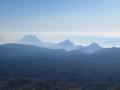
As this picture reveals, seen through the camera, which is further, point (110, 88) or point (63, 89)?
point (110, 88)

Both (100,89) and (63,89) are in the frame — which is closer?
(63,89)

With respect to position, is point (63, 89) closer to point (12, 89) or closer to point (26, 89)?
point (26, 89)

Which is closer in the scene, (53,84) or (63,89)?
(63,89)

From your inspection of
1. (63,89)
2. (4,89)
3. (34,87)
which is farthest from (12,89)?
(63,89)

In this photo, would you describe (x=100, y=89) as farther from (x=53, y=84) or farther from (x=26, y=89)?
(x=26, y=89)

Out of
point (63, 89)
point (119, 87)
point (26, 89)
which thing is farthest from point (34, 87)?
point (119, 87)

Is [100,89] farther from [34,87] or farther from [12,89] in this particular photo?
[12,89]

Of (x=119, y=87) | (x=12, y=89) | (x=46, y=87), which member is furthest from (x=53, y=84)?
(x=119, y=87)

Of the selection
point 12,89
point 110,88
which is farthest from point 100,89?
point 12,89
